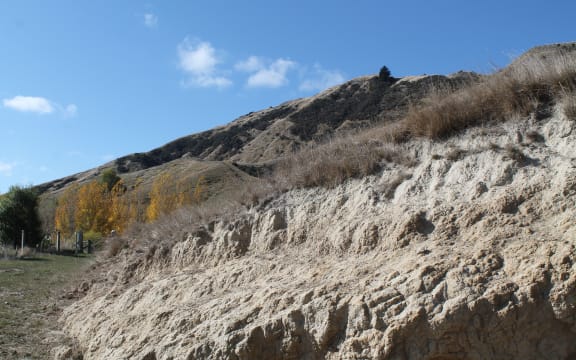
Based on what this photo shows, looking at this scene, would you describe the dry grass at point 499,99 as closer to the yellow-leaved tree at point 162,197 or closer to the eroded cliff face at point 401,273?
the eroded cliff face at point 401,273

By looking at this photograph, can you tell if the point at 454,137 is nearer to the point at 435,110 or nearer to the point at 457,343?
the point at 435,110

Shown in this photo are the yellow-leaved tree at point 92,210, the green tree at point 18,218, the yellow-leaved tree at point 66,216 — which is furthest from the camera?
the yellow-leaved tree at point 66,216

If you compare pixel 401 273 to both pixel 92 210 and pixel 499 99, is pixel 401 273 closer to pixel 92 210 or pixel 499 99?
pixel 499 99

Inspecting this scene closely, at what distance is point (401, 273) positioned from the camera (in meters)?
5.55

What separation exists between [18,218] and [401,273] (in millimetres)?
41083

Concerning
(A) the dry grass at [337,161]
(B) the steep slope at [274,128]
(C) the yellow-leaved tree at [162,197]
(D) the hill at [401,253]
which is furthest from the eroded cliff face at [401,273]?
(B) the steep slope at [274,128]

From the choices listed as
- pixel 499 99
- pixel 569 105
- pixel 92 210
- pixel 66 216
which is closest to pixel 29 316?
pixel 499 99

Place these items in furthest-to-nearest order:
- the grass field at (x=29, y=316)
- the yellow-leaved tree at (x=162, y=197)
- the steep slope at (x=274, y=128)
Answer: the steep slope at (x=274, y=128) < the yellow-leaved tree at (x=162, y=197) < the grass field at (x=29, y=316)

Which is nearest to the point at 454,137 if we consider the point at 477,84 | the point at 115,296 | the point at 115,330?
the point at 477,84

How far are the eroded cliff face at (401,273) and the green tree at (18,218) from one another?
35.0 metres

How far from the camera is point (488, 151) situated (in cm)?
661

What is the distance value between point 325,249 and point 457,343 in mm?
2805

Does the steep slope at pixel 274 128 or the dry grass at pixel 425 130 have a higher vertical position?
the steep slope at pixel 274 128

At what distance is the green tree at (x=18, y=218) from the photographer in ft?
128
